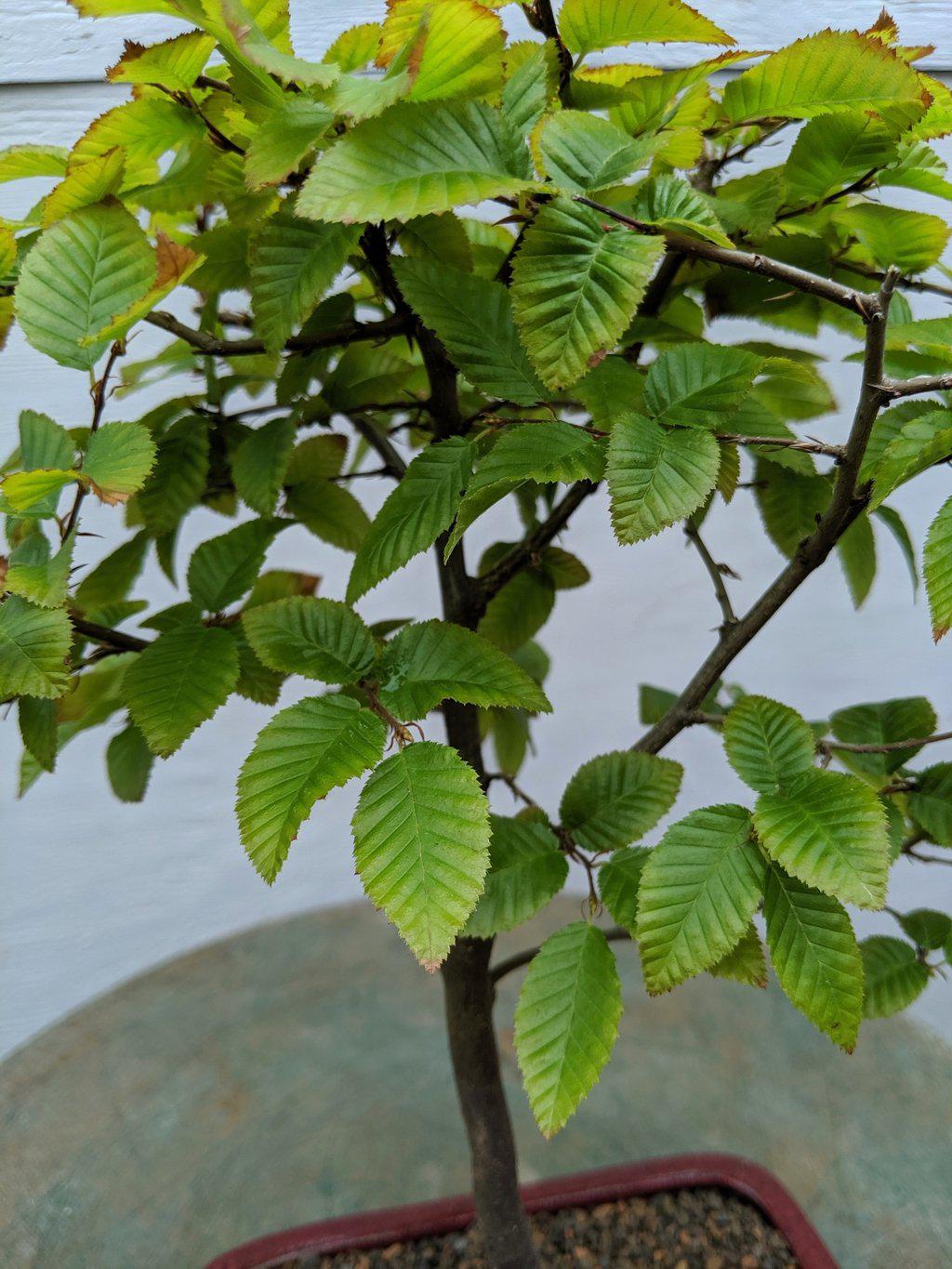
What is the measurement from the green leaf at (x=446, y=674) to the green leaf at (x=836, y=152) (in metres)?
0.23

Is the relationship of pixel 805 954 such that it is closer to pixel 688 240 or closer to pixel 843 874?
pixel 843 874

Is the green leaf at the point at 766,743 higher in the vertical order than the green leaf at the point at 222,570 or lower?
lower

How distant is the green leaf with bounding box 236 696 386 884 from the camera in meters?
0.36

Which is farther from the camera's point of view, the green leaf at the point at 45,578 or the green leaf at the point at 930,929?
the green leaf at the point at 930,929

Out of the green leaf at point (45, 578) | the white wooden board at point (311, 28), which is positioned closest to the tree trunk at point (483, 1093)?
the green leaf at point (45, 578)

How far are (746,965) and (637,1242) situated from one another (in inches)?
11.7

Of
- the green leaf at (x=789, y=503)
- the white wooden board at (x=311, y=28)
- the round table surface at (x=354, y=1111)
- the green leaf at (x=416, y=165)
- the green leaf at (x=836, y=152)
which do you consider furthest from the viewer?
the white wooden board at (x=311, y=28)

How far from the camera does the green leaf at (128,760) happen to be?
1.83 ft

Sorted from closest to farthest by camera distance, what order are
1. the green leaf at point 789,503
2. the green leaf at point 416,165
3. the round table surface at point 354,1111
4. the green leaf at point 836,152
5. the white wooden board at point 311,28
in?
the green leaf at point 416,165, the green leaf at point 836,152, the green leaf at point 789,503, the round table surface at point 354,1111, the white wooden board at point 311,28

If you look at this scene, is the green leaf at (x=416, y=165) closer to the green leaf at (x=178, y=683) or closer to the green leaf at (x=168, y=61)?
the green leaf at (x=168, y=61)

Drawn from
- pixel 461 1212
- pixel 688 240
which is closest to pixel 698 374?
pixel 688 240

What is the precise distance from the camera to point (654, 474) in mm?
350

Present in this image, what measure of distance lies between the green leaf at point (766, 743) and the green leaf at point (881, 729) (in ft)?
0.33

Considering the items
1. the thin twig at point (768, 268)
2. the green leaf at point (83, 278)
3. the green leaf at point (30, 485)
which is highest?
the green leaf at point (83, 278)
